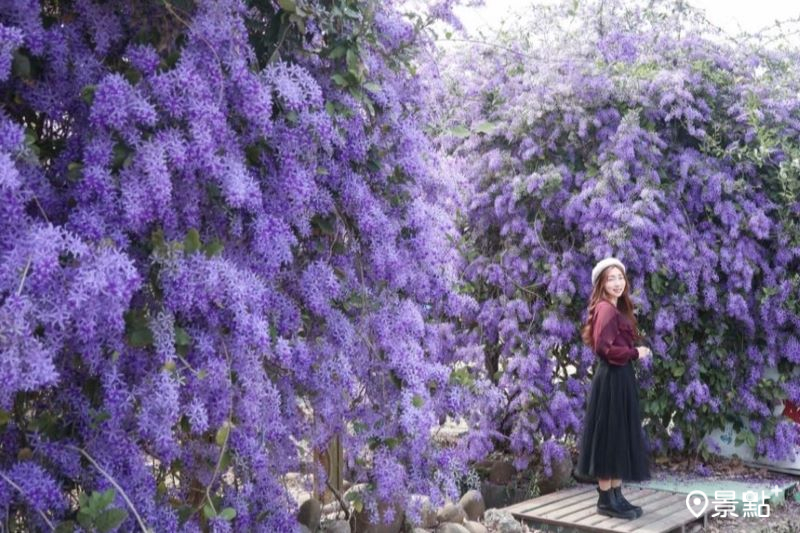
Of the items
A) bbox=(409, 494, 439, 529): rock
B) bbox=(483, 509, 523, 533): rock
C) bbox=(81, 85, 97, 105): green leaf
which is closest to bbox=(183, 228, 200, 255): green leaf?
bbox=(81, 85, 97, 105): green leaf

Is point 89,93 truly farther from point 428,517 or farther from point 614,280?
point 614,280

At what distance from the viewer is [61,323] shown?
6.40 feet

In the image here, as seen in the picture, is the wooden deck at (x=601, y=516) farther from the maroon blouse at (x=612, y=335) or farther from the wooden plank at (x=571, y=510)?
the maroon blouse at (x=612, y=335)

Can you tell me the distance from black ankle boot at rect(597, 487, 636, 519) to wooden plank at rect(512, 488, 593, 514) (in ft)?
0.79

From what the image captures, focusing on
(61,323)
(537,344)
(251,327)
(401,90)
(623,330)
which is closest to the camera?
(61,323)

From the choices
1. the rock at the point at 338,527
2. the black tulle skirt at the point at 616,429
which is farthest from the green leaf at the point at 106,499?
the black tulle skirt at the point at 616,429

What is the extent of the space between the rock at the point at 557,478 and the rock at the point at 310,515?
208cm

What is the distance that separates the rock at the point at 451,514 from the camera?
14.5ft

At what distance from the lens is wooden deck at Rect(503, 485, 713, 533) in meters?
4.70

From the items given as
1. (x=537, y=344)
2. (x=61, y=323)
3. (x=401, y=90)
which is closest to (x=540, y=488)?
(x=537, y=344)

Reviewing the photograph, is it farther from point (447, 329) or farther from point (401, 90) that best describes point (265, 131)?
point (447, 329)

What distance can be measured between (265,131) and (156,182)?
375 millimetres

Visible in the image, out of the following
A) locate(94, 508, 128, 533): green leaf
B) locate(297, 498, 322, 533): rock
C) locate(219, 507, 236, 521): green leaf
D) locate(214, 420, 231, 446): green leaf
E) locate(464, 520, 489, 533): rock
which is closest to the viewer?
locate(94, 508, 128, 533): green leaf

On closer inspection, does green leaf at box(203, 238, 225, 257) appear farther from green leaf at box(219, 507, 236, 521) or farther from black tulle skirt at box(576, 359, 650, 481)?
black tulle skirt at box(576, 359, 650, 481)
